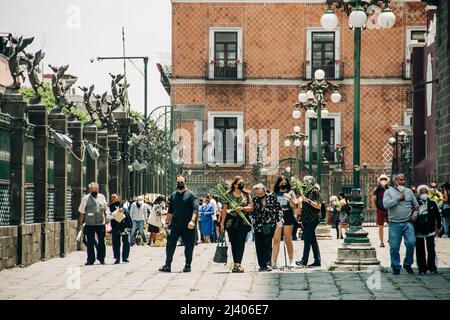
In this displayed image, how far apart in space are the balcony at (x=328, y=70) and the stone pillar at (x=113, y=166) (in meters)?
21.5

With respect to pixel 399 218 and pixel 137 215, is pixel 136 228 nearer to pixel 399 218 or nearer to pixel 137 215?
pixel 137 215

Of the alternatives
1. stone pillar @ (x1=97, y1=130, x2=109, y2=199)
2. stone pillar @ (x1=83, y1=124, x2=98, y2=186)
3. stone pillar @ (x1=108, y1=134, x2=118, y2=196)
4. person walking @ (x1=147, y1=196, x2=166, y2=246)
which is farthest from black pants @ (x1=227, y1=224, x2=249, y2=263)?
stone pillar @ (x1=108, y1=134, x2=118, y2=196)

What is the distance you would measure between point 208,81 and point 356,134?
3248 centimetres

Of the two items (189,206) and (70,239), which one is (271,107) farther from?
(189,206)

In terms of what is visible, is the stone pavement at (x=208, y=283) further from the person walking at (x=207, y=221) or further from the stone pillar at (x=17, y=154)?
the person walking at (x=207, y=221)

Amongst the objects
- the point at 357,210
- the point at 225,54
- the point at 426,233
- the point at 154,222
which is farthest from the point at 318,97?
the point at 225,54

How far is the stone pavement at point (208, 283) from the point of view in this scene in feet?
47.1

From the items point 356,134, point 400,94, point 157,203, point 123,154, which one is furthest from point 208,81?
point 356,134

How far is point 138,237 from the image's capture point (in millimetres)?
31562

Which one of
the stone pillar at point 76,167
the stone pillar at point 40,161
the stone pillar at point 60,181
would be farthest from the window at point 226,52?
the stone pillar at point 40,161

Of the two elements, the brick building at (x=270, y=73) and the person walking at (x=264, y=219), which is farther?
the brick building at (x=270, y=73)

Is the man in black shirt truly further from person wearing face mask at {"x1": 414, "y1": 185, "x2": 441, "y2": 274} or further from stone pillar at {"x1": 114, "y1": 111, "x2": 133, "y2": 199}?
stone pillar at {"x1": 114, "y1": 111, "x2": 133, "y2": 199}

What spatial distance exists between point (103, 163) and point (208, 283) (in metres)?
14.1

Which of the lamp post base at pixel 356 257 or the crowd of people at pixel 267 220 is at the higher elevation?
the crowd of people at pixel 267 220
